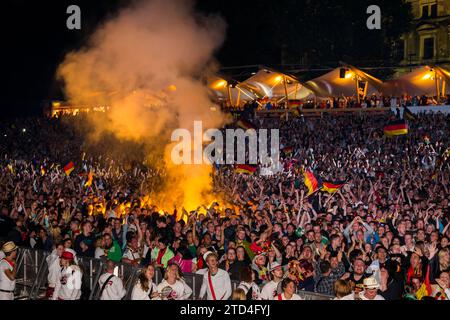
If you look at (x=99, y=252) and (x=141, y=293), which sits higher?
(x=99, y=252)

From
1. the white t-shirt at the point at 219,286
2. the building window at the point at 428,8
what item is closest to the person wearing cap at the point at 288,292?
the white t-shirt at the point at 219,286

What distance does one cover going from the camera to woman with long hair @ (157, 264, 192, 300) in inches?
287

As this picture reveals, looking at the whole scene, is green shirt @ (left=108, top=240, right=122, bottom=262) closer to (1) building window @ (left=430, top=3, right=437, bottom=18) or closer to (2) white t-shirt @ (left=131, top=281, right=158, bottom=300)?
(2) white t-shirt @ (left=131, top=281, right=158, bottom=300)

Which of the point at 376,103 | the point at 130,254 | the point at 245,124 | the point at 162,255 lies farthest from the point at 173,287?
the point at 376,103

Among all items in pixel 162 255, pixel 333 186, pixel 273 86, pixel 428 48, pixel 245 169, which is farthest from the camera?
pixel 428 48

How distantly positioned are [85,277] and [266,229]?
3168 mm

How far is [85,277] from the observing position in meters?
8.79

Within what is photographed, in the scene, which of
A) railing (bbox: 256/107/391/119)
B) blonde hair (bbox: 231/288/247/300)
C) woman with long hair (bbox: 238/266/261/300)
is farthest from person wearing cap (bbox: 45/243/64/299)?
railing (bbox: 256/107/391/119)

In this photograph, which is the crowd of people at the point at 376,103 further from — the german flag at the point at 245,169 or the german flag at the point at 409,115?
the german flag at the point at 245,169

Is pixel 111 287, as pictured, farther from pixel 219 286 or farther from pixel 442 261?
pixel 442 261

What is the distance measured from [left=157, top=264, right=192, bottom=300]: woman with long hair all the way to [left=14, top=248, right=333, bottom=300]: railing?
0.44 metres

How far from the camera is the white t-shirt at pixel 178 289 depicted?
731cm

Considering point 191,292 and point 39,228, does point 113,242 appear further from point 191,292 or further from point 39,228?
point 191,292

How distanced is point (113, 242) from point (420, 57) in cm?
5137
